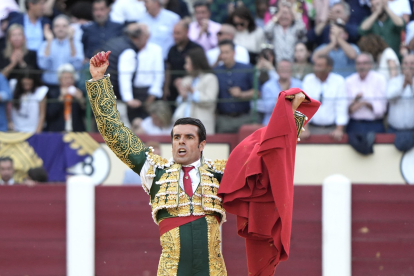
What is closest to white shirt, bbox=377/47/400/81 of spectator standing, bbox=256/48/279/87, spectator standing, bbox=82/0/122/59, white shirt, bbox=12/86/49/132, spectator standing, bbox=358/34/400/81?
spectator standing, bbox=358/34/400/81

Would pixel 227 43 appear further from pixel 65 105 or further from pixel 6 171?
pixel 6 171

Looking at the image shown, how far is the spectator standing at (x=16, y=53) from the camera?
6.44 metres

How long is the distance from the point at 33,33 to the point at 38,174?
128 centimetres

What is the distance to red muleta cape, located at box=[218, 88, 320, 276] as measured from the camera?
3256 millimetres

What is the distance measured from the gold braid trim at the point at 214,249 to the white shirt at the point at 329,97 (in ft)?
9.23

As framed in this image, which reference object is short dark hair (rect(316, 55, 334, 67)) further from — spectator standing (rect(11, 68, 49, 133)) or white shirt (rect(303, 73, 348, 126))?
spectator standing (rect(11, 68, 49, 133))

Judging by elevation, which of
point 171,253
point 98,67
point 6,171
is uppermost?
point 98,67

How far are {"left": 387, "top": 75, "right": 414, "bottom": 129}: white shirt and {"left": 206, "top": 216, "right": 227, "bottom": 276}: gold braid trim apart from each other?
9.87ft

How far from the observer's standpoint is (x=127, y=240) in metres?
5.62

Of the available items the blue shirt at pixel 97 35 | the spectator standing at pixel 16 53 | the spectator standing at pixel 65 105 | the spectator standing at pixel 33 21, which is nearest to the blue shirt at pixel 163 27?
the blue shirt at pixel 97 35

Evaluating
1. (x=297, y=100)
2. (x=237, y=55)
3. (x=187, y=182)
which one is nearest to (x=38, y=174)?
(x=237, y=55)

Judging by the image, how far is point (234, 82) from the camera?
241 inches

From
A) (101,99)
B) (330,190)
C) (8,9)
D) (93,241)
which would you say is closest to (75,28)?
(8,9)

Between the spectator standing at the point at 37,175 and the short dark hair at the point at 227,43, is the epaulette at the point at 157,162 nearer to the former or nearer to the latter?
the spectator standing at the point at 37,175
